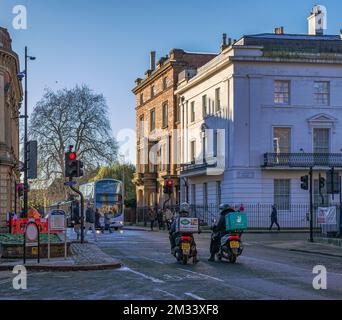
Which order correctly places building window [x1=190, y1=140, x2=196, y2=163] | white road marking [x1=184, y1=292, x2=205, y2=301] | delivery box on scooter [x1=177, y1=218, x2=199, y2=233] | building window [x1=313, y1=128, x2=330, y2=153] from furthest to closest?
building window [x1=190, y1=140, x2=196, y2=163] → building window [x1=313, y1=128, x2=330, y2=153] → delivery box on scooter [x1=177, y1=218, x2=199, y2=233] → white road marking [x1=184, y1=292, x2=205, y2=301]

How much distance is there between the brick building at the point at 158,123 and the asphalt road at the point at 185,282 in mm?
43311

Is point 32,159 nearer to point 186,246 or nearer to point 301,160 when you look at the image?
point 301,160

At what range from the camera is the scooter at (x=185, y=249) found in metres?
18.8

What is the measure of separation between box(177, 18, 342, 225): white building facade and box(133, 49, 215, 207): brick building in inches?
496

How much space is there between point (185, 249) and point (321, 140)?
1290 inches

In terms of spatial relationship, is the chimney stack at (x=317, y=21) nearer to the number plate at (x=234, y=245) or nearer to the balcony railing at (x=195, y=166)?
the balcony railing at (x=195, y=166)

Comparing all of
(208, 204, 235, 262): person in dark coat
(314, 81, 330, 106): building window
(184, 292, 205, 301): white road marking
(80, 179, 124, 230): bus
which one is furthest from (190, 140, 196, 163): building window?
(184, 292, 205, 301): white road marking

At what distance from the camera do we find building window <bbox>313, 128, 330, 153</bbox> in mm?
49431

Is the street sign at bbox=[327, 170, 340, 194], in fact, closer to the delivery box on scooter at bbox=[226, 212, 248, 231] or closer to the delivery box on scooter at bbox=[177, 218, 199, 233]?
the delivery box on scooter at bbox=[226, 212, 248, 231]

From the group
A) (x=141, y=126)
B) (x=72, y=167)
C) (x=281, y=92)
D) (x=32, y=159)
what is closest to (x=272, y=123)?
(x=281, y=92)

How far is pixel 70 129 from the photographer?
69.9 meters
